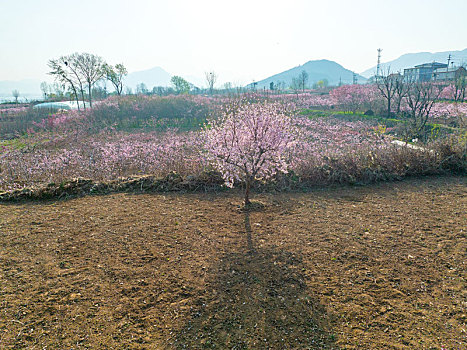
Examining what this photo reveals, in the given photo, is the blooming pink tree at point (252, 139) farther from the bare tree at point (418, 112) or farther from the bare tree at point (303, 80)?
the bare tree at point (303, 80)

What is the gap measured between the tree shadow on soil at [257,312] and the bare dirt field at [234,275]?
2 cm

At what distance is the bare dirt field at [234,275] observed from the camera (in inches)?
113

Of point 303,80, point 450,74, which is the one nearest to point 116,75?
point 303,80

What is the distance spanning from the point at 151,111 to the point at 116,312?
971 inches

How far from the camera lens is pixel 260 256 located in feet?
13.9

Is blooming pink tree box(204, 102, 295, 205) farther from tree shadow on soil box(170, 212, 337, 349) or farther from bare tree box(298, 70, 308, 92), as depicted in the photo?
bare tree box(298, 70, 308, 92)

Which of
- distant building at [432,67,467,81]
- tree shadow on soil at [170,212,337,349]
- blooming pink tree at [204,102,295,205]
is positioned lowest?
tree shadow on soil at [170,212,337,349]

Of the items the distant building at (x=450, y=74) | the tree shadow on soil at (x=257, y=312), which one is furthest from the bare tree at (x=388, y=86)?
the tree shadow on soil at (x=257, y=312)

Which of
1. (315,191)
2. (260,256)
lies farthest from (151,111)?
(260,256)

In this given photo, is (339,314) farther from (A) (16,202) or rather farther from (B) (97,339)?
(A) (16,202)

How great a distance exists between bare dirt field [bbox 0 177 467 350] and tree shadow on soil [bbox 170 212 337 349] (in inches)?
0.6

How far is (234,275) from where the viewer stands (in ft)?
12.5

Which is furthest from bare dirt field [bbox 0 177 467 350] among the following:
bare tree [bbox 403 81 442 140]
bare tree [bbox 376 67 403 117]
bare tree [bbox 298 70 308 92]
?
bare tree [bbox 298 70 308 92]

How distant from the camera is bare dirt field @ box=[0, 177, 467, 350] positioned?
2.87 m
